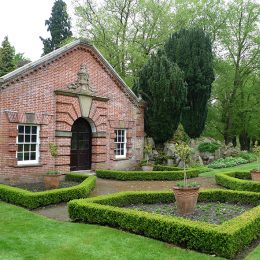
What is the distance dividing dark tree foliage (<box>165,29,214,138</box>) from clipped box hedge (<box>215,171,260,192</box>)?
8.03 metres

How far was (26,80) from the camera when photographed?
15.3 meters

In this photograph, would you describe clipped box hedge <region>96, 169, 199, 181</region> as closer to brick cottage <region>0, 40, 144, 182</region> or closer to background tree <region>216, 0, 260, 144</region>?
brick cottage <region>0, 40, 144, 182</region>

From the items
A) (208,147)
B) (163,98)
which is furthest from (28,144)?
(208,147)

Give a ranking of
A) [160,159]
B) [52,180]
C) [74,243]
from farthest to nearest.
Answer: [160,159]
[52,180]
[74,243]

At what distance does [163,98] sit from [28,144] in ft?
32.9

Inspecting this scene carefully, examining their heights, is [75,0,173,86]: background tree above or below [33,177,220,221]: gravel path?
above

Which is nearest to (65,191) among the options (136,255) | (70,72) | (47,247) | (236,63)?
(47,247)

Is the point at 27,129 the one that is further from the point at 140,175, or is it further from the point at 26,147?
the point at 140,175

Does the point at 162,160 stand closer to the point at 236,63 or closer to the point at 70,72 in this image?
the point at 70,72

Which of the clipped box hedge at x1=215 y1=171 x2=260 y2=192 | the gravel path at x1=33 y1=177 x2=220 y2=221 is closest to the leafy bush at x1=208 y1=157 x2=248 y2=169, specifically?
the gravel path at x1=33 y1=177 x2=220 y2=221

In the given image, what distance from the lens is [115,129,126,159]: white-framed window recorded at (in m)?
21.0

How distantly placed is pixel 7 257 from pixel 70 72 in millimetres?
12469

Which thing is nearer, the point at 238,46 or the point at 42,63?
the point at 42,63

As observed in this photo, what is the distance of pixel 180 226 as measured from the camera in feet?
23.7
